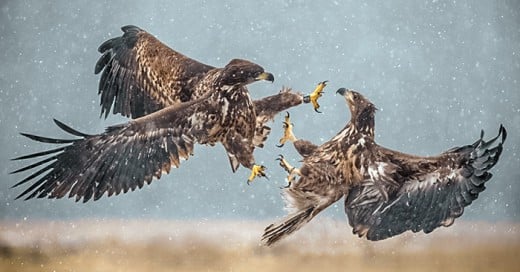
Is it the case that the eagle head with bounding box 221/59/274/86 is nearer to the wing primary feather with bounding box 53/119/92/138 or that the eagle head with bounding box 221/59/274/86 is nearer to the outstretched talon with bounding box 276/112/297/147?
the outstretched talon with bounding box 276/112/297/147

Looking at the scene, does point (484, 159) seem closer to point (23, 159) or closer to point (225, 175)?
point (225, 175)

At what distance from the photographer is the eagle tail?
14.8 feet

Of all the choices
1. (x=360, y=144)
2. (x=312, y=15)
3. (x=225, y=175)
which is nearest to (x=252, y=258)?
(x=225, y=175)

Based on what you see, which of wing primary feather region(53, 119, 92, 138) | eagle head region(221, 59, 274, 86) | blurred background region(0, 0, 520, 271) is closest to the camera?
wing primary feather region(53, 119, 92, 138)

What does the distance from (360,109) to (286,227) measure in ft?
1.94

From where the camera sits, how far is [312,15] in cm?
461

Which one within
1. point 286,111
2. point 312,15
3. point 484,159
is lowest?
point 484,159

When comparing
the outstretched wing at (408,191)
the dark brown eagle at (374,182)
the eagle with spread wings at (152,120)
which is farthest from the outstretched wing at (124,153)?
the outstretched wing at (408,191)

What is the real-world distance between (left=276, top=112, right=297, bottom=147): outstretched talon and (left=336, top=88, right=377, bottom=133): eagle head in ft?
0.81

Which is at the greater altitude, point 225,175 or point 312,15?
point 312,15

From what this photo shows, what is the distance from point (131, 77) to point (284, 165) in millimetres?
753

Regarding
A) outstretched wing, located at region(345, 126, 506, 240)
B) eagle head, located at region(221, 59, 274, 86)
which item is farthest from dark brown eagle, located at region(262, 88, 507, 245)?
eagle head, located at region(221, 59, 274, 86)

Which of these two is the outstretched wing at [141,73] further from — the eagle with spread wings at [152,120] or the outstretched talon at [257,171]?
the outstretched talon at [257,171]

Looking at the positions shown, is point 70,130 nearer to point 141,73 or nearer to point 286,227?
point 141,73
